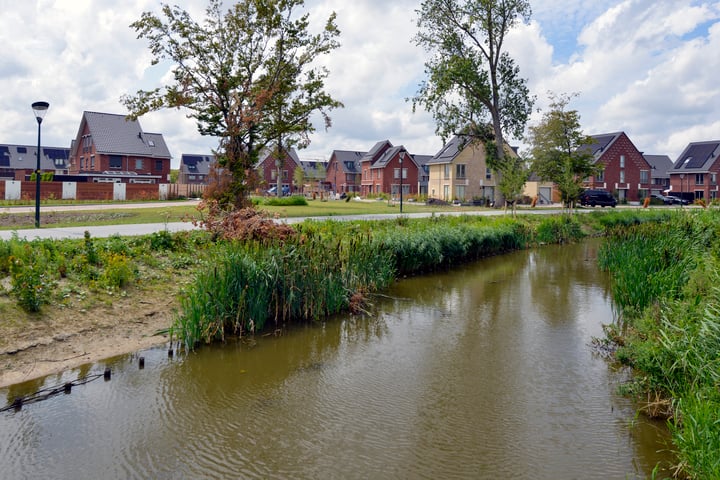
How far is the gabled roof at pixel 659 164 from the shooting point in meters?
80.9

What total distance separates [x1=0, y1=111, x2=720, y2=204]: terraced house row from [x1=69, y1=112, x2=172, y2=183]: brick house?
0.09 m

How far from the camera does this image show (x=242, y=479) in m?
5.14

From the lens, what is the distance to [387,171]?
232 feet

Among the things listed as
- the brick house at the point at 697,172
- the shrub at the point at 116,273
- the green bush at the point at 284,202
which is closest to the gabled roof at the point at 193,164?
the green bush at the point at 284,202

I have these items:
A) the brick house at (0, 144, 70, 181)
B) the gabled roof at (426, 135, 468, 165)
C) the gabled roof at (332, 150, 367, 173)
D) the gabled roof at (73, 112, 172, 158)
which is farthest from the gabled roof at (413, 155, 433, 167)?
the brick house at (0, 144, 70, 181)

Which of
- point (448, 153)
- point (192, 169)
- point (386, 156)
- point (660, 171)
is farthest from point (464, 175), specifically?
point (192, 169)

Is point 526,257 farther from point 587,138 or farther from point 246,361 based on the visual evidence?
point 587,138

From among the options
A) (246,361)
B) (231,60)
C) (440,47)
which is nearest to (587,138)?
(440,47)

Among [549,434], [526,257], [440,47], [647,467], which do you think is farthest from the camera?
[440,47]

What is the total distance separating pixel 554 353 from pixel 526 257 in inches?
512

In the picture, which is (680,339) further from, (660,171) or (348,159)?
(660,171)

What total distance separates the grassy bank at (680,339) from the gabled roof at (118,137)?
54.0m

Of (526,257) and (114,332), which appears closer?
(114,332)

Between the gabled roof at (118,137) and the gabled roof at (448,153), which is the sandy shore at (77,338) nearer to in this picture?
the gabled roof at (118,137)
